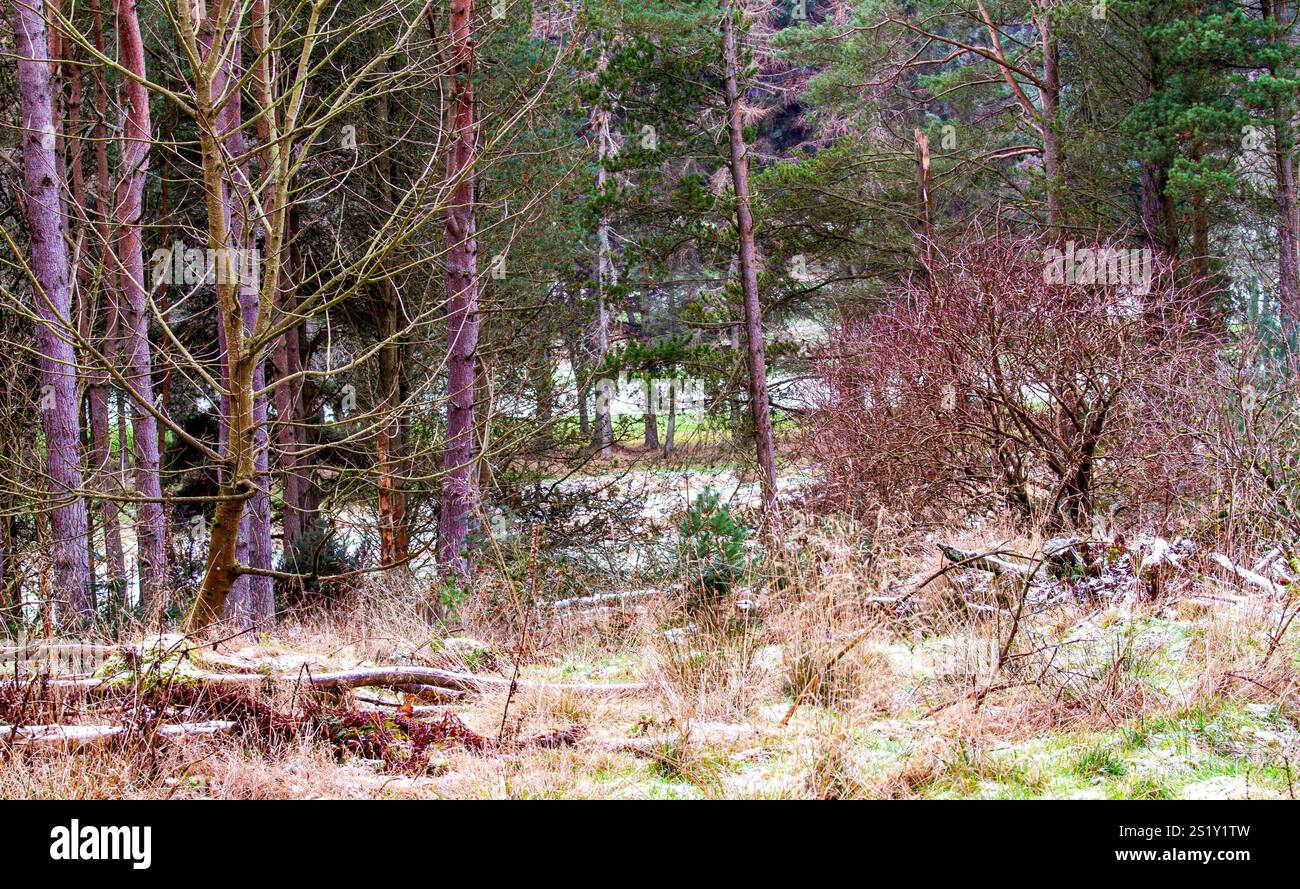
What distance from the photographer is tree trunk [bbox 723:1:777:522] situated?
14.5 meters

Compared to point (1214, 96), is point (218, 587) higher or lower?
lower

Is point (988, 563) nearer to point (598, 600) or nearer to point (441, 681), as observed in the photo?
point (441, 681)

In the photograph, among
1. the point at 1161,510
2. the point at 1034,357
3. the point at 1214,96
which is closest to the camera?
the point at 1161,510

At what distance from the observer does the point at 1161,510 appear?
25.6ft

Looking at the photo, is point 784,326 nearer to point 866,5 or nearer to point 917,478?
point 866,5

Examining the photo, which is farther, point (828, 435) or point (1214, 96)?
point (1214, 96)

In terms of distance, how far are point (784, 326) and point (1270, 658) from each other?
16540 millimetres

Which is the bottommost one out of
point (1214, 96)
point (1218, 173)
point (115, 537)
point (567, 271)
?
point (115, 537)

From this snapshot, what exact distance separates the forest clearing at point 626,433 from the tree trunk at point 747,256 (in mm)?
99

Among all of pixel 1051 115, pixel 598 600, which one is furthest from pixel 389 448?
pixel 1051 115

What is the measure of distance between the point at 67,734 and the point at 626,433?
10.3 m

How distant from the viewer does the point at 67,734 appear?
3.76 m

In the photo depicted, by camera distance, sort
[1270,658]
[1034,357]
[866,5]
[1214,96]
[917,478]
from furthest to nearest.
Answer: [866,5], [1214,96], [917,478], [1034,357], [1270,658]

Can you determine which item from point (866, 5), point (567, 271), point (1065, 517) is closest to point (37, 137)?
point (567, 271)
